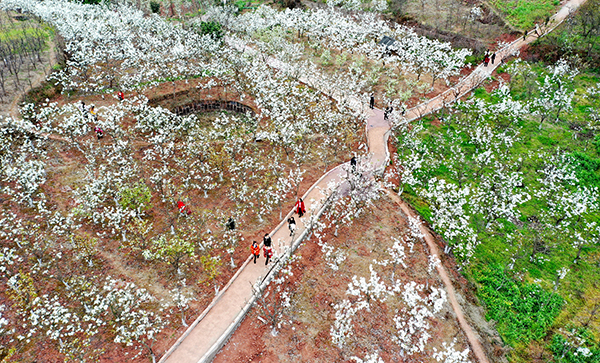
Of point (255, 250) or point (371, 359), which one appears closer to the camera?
point (371, 359)

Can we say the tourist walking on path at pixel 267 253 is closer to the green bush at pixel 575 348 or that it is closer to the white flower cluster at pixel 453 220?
the white flower cluster at pixel 453 220

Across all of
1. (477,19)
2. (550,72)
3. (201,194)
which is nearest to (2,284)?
(201,194)

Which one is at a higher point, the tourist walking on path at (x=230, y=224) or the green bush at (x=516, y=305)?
the tourist walking on path at (x=230, y=224)

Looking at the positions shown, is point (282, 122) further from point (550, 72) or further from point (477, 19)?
point (477, 19)

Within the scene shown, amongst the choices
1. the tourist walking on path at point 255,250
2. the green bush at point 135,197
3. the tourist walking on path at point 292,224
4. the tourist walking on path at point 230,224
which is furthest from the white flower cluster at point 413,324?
the green bush at point 135,197

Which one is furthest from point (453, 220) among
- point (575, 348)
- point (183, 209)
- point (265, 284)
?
point (183, 209)

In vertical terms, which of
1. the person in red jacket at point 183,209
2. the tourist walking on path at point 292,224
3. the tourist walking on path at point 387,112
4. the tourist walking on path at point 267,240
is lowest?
the person in red jacket at point 183,209

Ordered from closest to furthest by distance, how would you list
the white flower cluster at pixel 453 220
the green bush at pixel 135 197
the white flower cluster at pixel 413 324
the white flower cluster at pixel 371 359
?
the white flower cluster at pixel 371 359
the white flower cluster at pixel 413 324
the green bush at pixel 135 197
the white flower cluster at pixel 453 220

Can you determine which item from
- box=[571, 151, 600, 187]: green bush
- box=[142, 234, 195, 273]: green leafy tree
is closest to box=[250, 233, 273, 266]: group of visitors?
box=[142, 234, 195, 273]: green leafy tree

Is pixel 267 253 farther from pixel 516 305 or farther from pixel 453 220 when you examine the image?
pixel 516 305
